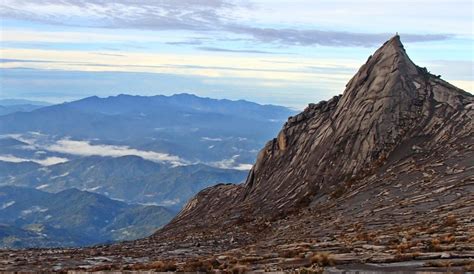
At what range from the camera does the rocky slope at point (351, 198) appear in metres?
35.7

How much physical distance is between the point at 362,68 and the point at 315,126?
45.1 feet

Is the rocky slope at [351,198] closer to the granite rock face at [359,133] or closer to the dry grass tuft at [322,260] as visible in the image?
the dry grass tuft at [322,260]

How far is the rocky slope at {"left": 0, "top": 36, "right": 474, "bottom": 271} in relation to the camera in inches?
1406

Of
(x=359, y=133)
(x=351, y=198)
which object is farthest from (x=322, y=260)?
(x=359, y=133)

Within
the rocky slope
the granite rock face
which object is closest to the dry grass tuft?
the rocky slope

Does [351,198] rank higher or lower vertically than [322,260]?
lower

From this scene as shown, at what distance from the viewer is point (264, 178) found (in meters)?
96.0

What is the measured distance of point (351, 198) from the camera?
227ft

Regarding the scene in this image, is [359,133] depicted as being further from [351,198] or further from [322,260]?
[322,260]

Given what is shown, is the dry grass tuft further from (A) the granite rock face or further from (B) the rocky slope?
(A) the granite rock face

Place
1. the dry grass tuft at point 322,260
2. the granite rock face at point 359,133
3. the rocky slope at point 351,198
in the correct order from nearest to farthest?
1. the dry grass tuft at point 322,260
2. the rocky slope at point 351,198
3. the granite rock face at point 359,133

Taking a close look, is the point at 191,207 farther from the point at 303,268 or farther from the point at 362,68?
the point at 303,268

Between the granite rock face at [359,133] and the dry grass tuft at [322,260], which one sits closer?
the dry grass tuft at [322,260]

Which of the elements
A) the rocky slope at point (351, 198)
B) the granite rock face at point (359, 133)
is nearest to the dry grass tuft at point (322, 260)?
the rocky slope at point (351, 198)
